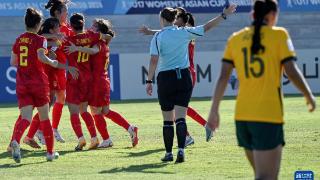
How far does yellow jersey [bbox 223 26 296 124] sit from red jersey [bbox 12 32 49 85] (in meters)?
4.83

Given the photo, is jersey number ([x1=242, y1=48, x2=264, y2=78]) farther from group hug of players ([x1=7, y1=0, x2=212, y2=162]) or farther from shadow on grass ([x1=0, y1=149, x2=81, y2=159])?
shadow on grass ([x1=0, y1=149, x2=81, y2=159])

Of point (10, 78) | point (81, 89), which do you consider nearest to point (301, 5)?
point (10, 78)

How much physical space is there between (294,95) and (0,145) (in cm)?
1446

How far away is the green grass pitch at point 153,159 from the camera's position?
10.3m

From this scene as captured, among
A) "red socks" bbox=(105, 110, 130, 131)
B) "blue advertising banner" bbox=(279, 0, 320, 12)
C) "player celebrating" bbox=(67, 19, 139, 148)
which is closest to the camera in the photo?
"player celebrating" bbox=(67, 19, 139, 148)

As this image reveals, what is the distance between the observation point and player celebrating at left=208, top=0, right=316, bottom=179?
276 inches

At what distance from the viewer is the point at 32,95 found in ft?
38.1

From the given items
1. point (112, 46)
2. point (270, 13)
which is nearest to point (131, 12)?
point (112, 46)

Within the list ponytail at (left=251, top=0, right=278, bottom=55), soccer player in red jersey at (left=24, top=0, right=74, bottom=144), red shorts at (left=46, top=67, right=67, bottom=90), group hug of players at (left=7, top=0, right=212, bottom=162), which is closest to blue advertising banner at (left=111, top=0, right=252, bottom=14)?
group hug of players at (left=7, top=0, right=212, bottom=162)

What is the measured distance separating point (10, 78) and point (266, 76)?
64.7 ft

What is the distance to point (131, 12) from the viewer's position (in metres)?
31.6

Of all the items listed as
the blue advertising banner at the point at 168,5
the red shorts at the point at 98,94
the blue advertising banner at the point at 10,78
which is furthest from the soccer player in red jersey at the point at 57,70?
the blue advertising banner at the point at 168,5

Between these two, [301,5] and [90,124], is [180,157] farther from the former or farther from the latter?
[301,5]

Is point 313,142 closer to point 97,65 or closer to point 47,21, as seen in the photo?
point 97,65
